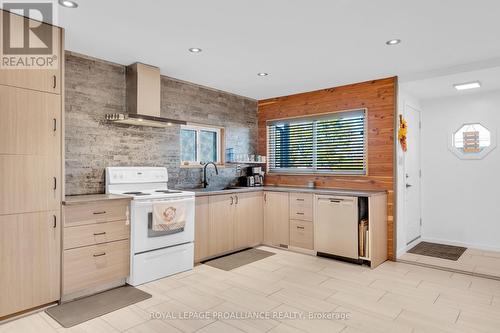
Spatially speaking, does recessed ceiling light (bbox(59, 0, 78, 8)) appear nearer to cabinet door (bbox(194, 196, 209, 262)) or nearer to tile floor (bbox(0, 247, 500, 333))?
cabinet door (bbox(194, 196, 209, 262))

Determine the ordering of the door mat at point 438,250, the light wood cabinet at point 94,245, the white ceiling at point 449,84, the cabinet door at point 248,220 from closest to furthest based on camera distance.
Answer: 1. the light wood cabinet at point 94,245
2. the white ceiling at point 449,84
3. the door mat at point 438,250
4. the cabinet door at point 248,220

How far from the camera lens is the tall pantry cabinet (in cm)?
246

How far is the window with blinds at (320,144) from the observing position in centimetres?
451

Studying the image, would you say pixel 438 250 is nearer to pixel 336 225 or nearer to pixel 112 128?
pixel 336 225

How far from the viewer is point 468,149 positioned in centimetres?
471

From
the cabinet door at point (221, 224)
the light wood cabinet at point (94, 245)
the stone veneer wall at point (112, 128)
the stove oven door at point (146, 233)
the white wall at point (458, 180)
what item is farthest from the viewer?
the white wall at point (458, 180)

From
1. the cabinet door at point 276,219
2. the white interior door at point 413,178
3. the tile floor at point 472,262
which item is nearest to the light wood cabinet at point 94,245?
the cabinet door at point 276,219

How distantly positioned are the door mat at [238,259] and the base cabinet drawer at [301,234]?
1.27 feet

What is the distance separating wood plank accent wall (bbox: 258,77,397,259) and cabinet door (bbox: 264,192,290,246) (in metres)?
0.62

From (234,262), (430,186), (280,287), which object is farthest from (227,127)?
(430,186)

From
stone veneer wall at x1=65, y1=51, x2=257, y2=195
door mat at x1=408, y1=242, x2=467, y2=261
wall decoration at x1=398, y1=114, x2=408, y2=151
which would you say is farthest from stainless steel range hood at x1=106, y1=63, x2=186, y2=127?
door mat at x1=408, y1=242, x2=467, y2=261

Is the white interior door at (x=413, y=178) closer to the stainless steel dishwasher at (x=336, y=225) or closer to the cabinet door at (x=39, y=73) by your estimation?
the stainless steel dishwasher at (x=336, y=225)

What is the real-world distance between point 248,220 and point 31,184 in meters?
2.75

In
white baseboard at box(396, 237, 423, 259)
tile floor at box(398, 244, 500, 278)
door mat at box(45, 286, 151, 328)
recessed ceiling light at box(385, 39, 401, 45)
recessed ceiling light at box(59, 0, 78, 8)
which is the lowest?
door mat at box(45, 286, 151, 328)
